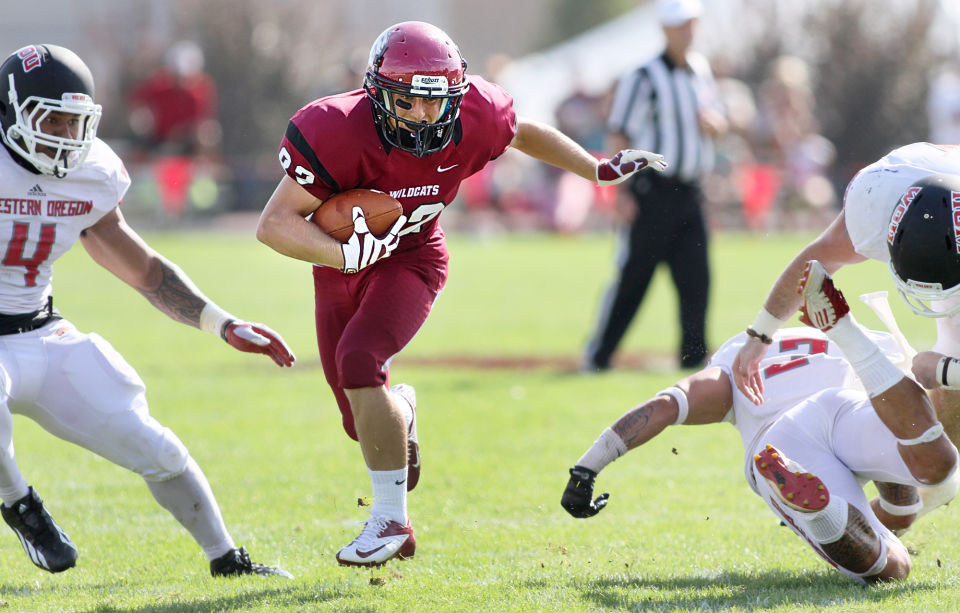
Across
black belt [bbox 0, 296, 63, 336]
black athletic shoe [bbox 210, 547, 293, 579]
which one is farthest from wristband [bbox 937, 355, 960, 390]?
black belt [bbox 0, 296, 63, 336]

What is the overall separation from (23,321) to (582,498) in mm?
1807

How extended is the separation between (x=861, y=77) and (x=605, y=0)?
46.5 feet

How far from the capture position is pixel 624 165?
4.31 meters

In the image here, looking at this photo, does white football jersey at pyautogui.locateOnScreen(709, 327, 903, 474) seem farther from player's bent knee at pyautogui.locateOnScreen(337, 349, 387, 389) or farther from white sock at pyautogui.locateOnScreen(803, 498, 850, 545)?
player's bent knee at pyautogui.locateOnScreen(337, 349, 387, 389)

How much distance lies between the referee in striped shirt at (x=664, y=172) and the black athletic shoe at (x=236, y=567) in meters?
4.02

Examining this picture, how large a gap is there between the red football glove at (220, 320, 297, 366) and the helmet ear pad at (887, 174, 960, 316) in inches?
72.8

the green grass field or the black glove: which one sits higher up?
the black glove

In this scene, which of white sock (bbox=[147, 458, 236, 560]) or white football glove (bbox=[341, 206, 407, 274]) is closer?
white football glove (bbox=[341, 206, 407, 274])

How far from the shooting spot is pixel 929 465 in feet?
11.8

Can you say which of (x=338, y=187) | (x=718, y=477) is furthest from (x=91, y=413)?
(x=718, y=477)

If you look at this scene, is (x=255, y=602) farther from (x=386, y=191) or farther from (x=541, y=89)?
(x=541, y=89)

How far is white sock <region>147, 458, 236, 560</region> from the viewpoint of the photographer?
395 cm

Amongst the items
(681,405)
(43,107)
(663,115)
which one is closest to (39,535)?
(43,107)

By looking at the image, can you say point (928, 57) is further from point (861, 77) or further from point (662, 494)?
point (662, 494)
